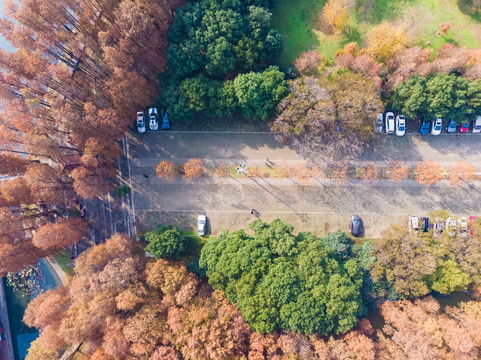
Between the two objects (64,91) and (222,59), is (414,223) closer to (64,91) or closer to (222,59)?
(222,59)

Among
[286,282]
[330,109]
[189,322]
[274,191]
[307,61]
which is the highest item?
[307,61]

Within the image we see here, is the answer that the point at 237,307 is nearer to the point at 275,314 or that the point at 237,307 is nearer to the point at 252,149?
the point at 275,314

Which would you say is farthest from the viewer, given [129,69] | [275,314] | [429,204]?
[429,204]

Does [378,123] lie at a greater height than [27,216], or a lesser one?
greater

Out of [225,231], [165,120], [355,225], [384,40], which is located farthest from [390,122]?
[165,120]

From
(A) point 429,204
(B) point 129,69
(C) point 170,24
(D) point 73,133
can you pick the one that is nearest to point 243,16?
(C) point 170,24

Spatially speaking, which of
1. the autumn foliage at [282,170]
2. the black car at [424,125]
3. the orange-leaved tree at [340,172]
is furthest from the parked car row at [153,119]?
the black car at [424,125]
